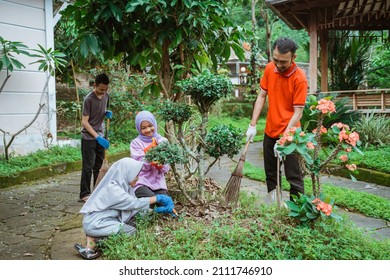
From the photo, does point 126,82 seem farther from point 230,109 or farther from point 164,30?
point 230,109

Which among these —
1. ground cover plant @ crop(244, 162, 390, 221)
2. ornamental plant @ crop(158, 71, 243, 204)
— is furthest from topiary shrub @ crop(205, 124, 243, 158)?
ground cover plant @ crop(244, 162, 390, 221)

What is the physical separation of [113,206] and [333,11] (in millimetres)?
6676

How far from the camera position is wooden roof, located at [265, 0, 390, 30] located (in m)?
7.47

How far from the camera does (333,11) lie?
785cm

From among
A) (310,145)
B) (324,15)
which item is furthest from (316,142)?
(324,15)

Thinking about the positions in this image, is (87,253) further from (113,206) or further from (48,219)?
(48,219)

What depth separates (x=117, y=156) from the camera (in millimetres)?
6871

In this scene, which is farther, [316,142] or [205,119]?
[205,119]

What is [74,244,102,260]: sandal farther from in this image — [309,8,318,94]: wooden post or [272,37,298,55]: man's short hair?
[309,8,318,94]: wooden post

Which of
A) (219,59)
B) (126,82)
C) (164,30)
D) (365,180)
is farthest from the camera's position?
(126,82)
